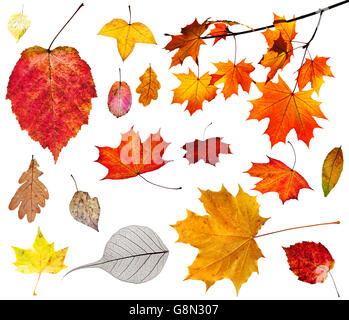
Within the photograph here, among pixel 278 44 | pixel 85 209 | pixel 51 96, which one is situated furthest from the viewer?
pixel 85 209

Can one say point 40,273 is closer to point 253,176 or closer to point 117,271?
point 117,271

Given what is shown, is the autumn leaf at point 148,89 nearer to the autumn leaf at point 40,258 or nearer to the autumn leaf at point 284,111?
the autumn leaf at point 284,111

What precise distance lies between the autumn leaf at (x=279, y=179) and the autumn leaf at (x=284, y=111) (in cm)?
7

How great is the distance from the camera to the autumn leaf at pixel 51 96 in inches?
42.6

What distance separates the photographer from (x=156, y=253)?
115cm

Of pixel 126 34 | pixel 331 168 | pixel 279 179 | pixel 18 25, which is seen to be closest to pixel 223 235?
pixel 279 179

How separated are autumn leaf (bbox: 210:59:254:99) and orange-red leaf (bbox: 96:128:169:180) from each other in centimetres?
21

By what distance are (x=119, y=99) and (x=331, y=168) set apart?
565mm

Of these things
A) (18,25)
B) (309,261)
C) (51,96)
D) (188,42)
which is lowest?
(309,261)

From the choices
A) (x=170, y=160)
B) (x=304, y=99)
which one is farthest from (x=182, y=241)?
(x=304, y=99)

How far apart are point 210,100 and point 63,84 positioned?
38cm

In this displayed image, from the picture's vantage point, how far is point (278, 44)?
983mm

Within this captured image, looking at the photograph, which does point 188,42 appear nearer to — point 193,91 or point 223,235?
point 193,91

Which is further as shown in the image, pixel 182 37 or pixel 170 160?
pixel 170 160
